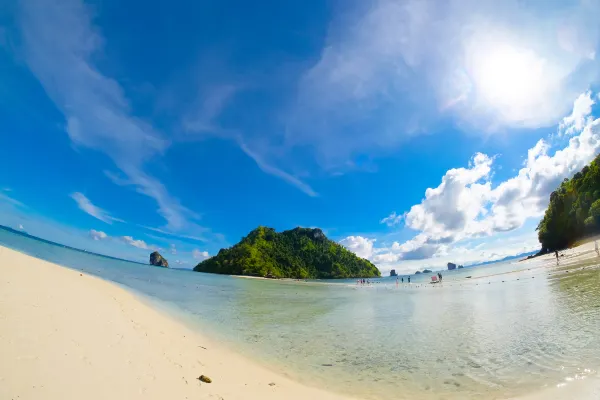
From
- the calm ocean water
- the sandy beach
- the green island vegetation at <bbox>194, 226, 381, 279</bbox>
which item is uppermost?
the green island vegetation at <bbox>194, 226, 381, 279</bbox>

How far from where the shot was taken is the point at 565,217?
77.3 metres

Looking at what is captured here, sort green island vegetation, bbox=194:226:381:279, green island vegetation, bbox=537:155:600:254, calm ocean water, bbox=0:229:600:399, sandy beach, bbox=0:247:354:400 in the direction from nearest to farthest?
sandy beach, bbox=0:247:354:400 → calm ocean water, bbox=0:229:600:399 → green island vegetation, bbox=537:155:600:254 → green island vegetation, bbox=194:226:381:279

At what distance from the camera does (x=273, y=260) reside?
6225 inches

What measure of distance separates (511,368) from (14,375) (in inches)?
518

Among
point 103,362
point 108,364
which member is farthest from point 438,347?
point 103,362

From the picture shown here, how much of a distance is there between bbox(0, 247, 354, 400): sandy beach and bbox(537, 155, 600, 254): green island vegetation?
277ft

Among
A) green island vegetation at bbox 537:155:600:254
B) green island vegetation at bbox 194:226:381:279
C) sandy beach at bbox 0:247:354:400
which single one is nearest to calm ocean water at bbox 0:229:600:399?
sandy beach at bbox 0:247:354:400

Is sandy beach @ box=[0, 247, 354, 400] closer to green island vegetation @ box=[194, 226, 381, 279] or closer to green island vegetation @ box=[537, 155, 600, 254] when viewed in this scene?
green island vegetation @ box=[537, 155, 600, 254]

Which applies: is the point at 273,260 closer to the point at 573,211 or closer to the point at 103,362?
the point at 573,211

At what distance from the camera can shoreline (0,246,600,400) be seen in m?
5.56

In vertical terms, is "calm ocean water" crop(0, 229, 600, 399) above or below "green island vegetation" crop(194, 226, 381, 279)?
below

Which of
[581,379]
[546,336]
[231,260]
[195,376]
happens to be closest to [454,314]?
[546,336]

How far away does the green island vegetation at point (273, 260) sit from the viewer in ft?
483

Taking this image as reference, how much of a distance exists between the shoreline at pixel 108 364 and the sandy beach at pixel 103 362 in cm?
2
